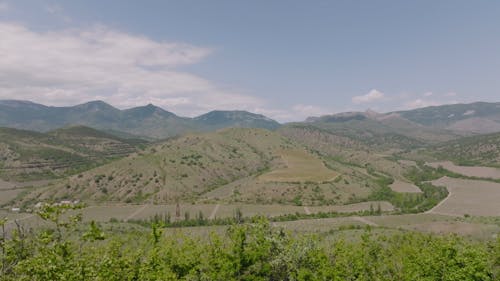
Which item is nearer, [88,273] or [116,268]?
[88,273]

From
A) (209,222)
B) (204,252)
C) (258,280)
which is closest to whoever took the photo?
(258,280)

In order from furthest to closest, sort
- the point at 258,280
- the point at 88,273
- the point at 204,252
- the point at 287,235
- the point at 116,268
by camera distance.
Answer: the point at 287,235 → the point at 204,252 → the point at 258,280 → the point at 116,268 → the point at 88,273

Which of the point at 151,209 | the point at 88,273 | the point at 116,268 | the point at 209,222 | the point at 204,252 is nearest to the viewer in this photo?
the point at 88,273

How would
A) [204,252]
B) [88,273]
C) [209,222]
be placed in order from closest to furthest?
[88,273], [204,252], [209,222]

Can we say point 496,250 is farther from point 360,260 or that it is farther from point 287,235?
point 287,235

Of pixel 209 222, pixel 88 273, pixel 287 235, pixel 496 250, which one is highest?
pixel 88 273

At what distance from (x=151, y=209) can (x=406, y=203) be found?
140m

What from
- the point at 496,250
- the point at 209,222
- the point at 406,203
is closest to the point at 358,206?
the point at 406,203

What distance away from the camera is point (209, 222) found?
16100cm

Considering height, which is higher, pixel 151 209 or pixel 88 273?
pixel 88 273

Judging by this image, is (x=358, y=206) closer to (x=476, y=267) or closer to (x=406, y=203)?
(x=406, y=203)

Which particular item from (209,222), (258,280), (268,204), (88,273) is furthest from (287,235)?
(268,204)

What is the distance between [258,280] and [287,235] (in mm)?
8338

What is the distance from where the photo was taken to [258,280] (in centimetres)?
3638
